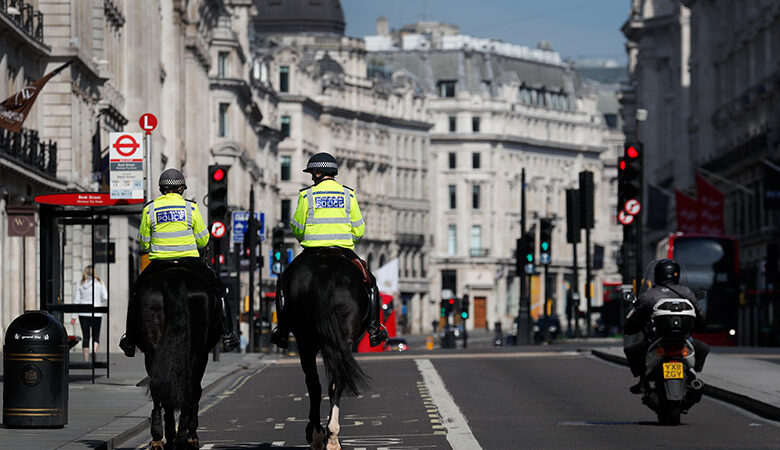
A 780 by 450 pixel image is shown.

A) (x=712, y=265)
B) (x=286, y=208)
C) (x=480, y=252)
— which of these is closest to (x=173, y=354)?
(x=712, y=265)

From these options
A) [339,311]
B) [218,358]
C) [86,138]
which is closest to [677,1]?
[86,138]

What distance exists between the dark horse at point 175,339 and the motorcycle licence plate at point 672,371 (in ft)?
18.1

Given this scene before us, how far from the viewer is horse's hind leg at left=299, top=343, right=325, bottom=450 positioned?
50.1 feet

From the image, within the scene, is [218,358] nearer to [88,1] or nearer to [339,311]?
[88,1]

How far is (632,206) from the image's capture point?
35500 millimetres

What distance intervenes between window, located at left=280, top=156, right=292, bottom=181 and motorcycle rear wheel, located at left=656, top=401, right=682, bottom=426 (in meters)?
115

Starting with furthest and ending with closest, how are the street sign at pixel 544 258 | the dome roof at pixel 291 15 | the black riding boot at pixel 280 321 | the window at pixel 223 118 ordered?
the dome roof at pixel 291 15 < the window at pixel 223 118 < the street sign at pixel 544 258 < the black riding boot at pixel 280 321

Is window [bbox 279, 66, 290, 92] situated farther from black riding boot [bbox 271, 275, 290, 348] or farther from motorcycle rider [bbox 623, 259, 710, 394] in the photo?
black riding boot [bbox 271, 275, 290, 348]

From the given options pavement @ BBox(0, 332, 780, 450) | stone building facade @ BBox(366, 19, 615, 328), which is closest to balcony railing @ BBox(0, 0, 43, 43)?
pavement @ BBox(0, 332, 780, 450)

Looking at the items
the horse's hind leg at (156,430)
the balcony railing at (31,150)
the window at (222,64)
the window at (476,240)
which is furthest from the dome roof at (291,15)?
the horse's hind leg at (156,430)

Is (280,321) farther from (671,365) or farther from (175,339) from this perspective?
(671,365)

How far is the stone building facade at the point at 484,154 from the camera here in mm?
169375

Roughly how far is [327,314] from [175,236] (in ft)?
5.76

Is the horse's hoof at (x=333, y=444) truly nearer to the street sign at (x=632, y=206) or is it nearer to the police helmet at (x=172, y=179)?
the police helmet at (x=172, y=179)
